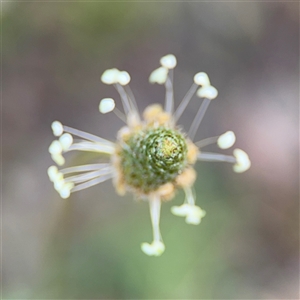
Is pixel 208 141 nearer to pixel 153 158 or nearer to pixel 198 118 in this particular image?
pixel 198 118

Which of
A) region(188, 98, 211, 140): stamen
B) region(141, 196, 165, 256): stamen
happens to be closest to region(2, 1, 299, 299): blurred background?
region(188, 98, 211, 140): stamen

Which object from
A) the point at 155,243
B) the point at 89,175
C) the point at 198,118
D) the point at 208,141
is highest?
the point at 198,118

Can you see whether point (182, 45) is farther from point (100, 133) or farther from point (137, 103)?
point (100, 133)

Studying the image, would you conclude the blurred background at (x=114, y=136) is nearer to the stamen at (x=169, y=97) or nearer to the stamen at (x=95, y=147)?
the stamen at (x=169, y=97)

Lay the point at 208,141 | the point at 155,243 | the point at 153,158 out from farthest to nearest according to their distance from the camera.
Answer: the point at 208,141 < the point at 155,243 < the point at 153,158

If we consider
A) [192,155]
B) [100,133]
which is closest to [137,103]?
[100,133]

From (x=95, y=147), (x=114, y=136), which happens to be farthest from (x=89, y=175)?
(x=114, y=136)
